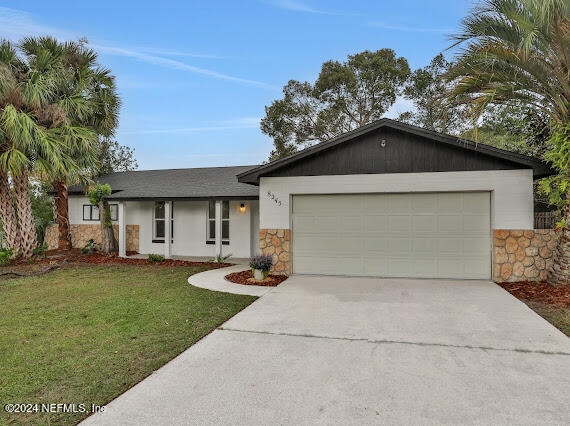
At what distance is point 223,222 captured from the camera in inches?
510

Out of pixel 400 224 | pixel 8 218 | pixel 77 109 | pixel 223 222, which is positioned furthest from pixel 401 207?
pixel 8 218

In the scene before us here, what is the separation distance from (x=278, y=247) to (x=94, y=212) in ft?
32.8

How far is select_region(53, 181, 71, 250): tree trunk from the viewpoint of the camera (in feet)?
45.0

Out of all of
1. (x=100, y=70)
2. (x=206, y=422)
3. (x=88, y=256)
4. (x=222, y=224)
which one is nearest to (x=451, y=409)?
(x=206, y=422)

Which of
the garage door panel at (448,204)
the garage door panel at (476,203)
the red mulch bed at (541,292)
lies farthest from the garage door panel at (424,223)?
the red mulch bed at (541,292)

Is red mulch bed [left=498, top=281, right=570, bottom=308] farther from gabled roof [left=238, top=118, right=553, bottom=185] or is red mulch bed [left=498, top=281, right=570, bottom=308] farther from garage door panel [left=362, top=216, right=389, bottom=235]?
garage door panel [left=362, top=216, right=389, bottom=235]

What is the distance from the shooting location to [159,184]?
14.0 metres

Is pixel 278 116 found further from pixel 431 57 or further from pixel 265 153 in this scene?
pixel 431 57

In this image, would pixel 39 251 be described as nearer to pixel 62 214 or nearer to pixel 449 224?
pixel 62 214

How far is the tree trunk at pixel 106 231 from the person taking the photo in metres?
12.9

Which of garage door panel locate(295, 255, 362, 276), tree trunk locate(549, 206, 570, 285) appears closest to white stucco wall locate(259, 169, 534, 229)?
tree trunk locate(549, 206, 570, 285)

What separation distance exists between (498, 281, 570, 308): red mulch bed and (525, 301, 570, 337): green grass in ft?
0.83

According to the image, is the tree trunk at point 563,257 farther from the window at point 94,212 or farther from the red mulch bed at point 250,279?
the window at point 94,212

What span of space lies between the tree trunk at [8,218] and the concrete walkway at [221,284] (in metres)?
7.80
